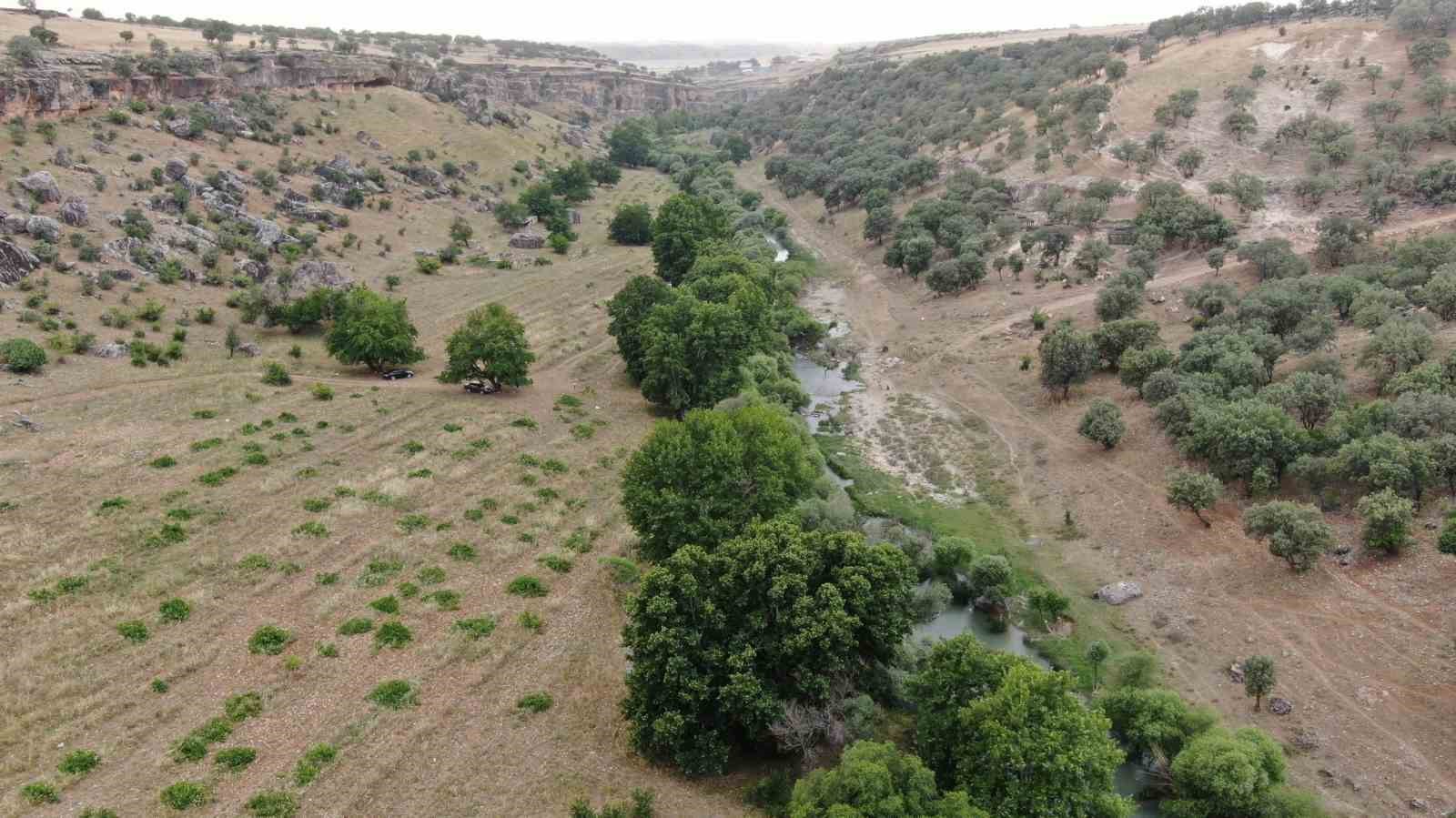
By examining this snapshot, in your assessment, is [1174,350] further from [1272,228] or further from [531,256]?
[531,256]

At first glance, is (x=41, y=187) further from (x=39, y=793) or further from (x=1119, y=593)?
(x=1119, y=593)

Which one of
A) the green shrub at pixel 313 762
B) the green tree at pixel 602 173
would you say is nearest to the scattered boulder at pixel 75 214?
the green shrub at pixel 313 762

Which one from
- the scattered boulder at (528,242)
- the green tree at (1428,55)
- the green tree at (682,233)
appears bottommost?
the scattered boulder at (528,242)

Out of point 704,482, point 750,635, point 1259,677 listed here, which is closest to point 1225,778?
point 1259,677

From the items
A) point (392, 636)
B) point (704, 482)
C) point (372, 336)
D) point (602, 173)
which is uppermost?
point (602, 173)

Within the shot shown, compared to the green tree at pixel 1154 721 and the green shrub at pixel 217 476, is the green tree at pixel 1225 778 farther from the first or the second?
the green shrub at pixel 217 476

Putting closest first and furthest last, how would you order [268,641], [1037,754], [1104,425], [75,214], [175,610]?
[1037,754]
[268,641]
[175,610]
[1104,425]
[75,214]

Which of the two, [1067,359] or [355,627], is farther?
[1067,359]
